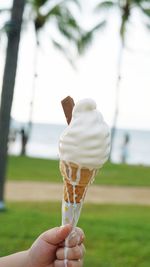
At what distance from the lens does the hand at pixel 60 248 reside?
161 cm

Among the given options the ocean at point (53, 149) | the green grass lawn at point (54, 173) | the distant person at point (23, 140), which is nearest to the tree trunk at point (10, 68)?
the ocean at point (53, 149)

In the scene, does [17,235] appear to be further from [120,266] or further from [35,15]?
[35,15]

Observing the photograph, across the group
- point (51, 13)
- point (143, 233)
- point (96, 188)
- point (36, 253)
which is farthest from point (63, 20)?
point (36, 253)

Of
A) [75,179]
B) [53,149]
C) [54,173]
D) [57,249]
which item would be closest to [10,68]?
[57,249]

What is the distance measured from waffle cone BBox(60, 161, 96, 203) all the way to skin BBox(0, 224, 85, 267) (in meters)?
0.08

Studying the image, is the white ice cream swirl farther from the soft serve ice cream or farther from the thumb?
the thumb

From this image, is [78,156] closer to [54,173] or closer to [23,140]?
[54,173]

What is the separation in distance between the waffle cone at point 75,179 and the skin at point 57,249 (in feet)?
0.26

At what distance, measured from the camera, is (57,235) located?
1620 mm

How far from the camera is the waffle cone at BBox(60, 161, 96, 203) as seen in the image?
1.57 metres

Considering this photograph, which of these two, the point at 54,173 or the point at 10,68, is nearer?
the point at 10,68

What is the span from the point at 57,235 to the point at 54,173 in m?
15.6

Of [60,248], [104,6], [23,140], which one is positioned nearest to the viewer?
[60,248]

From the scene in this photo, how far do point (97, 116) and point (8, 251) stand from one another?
157 inches
